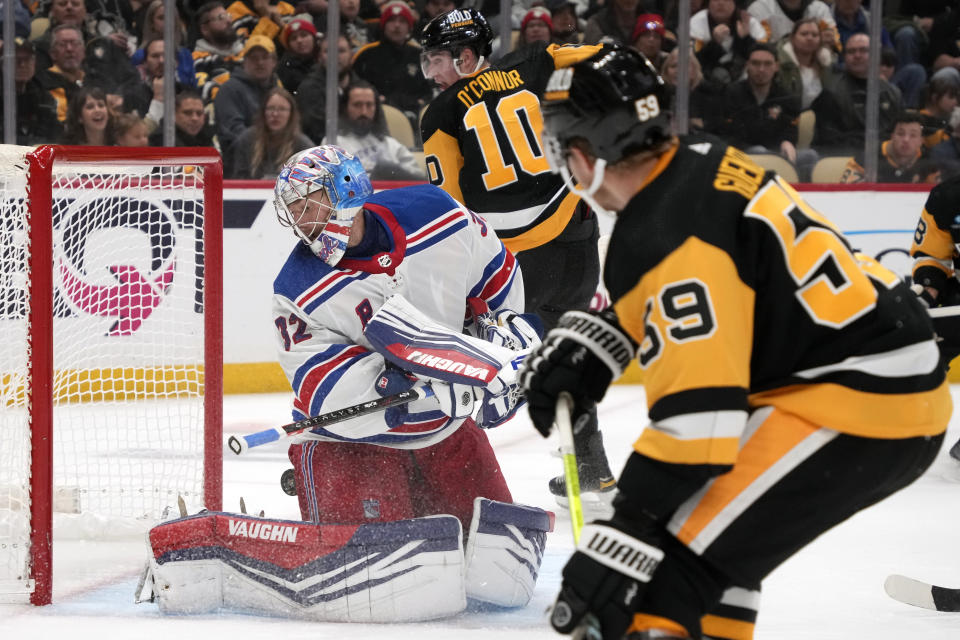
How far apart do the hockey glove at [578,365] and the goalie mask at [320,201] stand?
37.7 inches

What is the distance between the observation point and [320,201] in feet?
7.80

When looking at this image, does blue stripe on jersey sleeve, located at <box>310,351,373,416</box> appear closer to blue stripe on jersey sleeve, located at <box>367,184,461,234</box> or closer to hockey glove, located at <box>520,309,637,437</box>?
blue stripe on jersey sleeve, located at <box>367,184,461,234</box>

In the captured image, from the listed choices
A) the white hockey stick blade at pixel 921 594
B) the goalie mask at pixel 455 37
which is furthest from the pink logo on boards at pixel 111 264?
the white hockey stick blade at pixel 921 594

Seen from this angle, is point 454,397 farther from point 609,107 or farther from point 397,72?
point 397,72

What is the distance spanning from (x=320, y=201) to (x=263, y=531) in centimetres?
62

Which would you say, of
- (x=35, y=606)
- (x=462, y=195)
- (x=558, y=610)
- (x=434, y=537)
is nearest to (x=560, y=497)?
(x=462, y=195)

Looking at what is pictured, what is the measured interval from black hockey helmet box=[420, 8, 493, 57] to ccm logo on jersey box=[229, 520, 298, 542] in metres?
1.72

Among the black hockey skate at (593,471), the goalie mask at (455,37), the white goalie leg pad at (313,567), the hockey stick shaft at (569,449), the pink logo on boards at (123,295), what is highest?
the goalie mask at (455,37)

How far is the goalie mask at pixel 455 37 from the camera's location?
3.58 metres

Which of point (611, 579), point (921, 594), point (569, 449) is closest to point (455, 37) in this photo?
point (921, 594)

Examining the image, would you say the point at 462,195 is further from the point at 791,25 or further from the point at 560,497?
the point at 791,25

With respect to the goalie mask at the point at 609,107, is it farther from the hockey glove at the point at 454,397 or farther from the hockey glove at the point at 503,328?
the hockey glove at the point at 503,328

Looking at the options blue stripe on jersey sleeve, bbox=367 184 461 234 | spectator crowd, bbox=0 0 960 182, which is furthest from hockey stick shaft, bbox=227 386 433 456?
spectator crowd, bbox=0 0 960 182

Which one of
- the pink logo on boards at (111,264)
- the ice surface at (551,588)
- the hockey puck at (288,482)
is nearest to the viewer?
the ice surface at (551,588)
